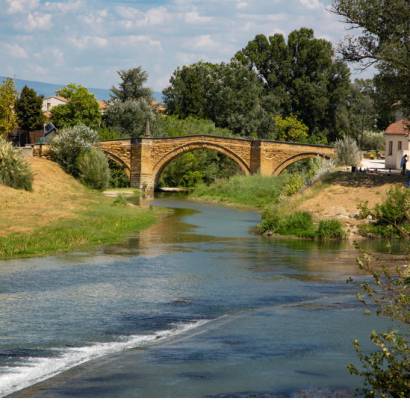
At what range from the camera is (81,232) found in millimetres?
40031

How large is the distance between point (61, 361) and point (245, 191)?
165 ft

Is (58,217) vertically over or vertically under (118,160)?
under

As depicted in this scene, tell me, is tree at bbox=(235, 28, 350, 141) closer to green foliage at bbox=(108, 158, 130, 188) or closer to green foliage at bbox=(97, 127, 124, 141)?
green foliage at bbox=(97, 127, 124, 141)

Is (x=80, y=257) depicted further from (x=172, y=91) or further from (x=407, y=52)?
(x=172, y=91)

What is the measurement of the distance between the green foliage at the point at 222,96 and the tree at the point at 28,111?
15.2 metres

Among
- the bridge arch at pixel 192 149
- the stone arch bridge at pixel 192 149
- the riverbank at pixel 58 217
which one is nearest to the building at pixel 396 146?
the stone arch bridge at pixel 192 149

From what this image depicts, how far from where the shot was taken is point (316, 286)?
94.6 ft

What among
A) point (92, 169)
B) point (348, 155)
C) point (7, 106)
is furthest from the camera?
point (7, 106)

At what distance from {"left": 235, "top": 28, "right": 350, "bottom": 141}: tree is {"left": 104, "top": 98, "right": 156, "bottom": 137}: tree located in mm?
23222

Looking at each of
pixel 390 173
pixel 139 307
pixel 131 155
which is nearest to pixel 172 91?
pixel 131 155

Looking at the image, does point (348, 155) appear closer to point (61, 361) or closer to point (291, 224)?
point (291, 224)

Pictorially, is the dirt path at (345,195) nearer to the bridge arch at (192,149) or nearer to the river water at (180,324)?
the river water at (180,324)

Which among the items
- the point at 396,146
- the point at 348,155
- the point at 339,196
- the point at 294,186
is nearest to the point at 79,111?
the point at 348,155
